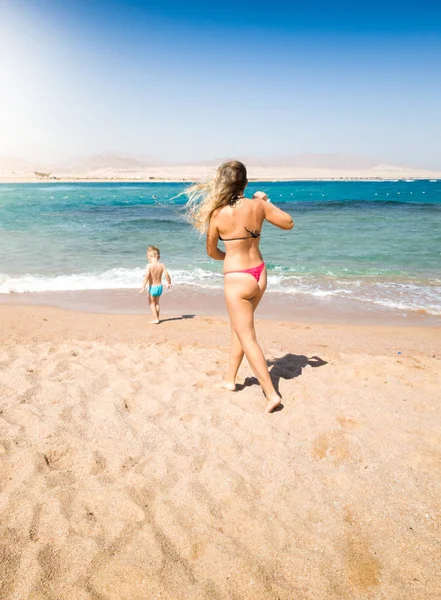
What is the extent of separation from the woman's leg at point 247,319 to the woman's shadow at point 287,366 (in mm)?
540

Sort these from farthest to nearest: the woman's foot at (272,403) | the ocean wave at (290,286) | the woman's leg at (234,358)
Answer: the ocean wave at (290,286)
the woman's leg at (234,358)
the woman's foot at (272,403)

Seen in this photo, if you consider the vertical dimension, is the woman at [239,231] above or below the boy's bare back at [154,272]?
above

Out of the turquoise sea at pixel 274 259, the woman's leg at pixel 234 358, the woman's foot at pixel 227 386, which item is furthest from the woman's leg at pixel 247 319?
the turquoise sea at pixel 274 259

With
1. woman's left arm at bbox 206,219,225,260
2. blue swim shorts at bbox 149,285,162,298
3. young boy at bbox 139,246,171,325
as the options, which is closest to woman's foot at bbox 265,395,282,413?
woman's left arm at bbox 206,219,225,260

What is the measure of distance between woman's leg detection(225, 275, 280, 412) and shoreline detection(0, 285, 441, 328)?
3805 millimetres

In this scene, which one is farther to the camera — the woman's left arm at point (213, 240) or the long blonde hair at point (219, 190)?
the woman's left arm at point (213, 240)

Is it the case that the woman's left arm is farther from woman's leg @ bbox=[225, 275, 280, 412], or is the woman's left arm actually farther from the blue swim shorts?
the blue swim shorts

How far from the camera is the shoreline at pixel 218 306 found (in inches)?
299

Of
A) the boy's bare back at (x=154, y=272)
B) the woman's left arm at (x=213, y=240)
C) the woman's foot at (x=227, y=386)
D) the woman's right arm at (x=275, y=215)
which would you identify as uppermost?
the woman's right arm at (x=275, y=215)

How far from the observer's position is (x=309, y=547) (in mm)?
2443

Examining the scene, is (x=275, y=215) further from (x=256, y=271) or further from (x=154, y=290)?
(x=154, y=290)

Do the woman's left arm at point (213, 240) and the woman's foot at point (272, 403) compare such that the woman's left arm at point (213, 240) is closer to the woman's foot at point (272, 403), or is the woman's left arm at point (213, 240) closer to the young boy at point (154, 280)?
the woman's foot at point (272, 403)

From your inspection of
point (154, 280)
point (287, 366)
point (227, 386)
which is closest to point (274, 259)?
point (154, 280)

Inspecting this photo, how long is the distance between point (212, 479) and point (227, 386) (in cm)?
138
